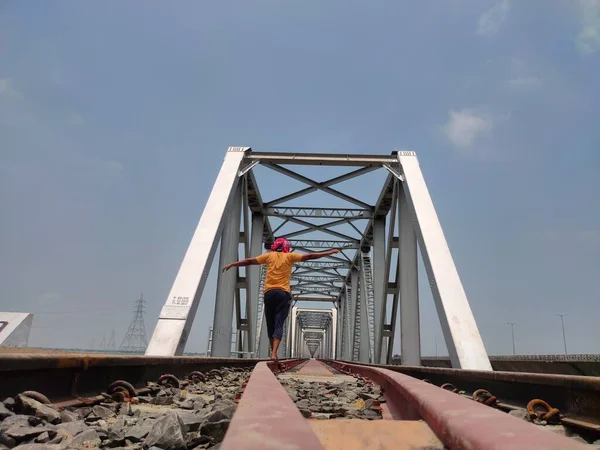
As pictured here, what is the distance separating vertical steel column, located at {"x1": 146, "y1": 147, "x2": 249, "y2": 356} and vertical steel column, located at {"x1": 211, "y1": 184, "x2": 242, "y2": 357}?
86cm

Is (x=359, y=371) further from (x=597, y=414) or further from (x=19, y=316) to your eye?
(x=19, y=316)

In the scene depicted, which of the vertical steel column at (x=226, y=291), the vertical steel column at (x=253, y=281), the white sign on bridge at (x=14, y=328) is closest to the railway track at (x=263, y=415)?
the vertical steel column at (x=226, y=291)

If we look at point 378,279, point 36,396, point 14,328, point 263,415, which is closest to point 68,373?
point 36,396

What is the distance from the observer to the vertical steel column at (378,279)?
12062 millimetres

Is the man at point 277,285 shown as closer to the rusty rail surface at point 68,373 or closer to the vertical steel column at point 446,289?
the vertical steel column at point 446,289

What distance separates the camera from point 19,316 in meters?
14.7

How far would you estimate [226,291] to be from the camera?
31.7ft

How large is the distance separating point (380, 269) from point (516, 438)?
1323 cm

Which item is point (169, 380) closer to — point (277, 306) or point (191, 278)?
point (277, 306)

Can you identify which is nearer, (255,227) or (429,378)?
(429,378)

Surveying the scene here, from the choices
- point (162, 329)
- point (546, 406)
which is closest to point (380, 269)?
point (162, 329)

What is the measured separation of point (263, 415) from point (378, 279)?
12.9m

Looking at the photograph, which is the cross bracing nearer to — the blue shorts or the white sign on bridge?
the blue shorts

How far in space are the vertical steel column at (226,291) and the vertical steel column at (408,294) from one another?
147 inches
